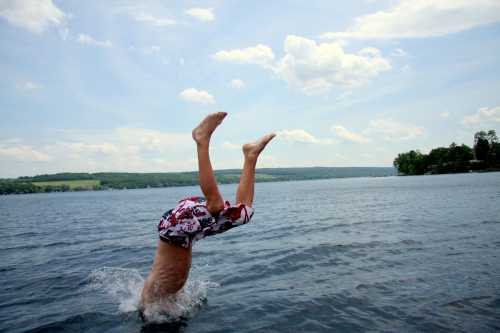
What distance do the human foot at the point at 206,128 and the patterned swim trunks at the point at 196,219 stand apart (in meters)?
0.98

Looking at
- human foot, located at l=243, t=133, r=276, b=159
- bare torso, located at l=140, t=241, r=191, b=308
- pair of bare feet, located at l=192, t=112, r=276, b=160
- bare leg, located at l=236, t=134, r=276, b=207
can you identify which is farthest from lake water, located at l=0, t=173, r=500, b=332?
pair of bare feet, located at l=192, t=112, r=276, b=160

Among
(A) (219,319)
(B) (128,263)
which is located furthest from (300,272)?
(B) (128,263)

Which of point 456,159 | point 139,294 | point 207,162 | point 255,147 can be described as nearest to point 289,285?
point 139,294

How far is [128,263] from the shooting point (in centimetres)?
1191

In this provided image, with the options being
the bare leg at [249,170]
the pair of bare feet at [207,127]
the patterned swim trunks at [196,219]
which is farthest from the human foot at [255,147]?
the patterned swim trunks at [196,219]

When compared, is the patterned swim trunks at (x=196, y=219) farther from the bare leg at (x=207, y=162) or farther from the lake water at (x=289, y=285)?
the lake water at (x=289, y=285)

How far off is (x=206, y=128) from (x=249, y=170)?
108 cm

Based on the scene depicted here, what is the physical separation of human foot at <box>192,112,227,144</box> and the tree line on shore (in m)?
154

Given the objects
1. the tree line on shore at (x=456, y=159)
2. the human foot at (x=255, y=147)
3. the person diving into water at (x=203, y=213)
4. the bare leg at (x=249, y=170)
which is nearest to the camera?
the person diving into water at (x=203, y=213)

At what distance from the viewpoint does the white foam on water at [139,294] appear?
6750 millimetres

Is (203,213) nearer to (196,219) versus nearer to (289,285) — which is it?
(196,219)

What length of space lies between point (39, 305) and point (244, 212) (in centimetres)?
540

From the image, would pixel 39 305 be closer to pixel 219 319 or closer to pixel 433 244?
pixel 219 319

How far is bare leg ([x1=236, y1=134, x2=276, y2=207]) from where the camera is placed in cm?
594
